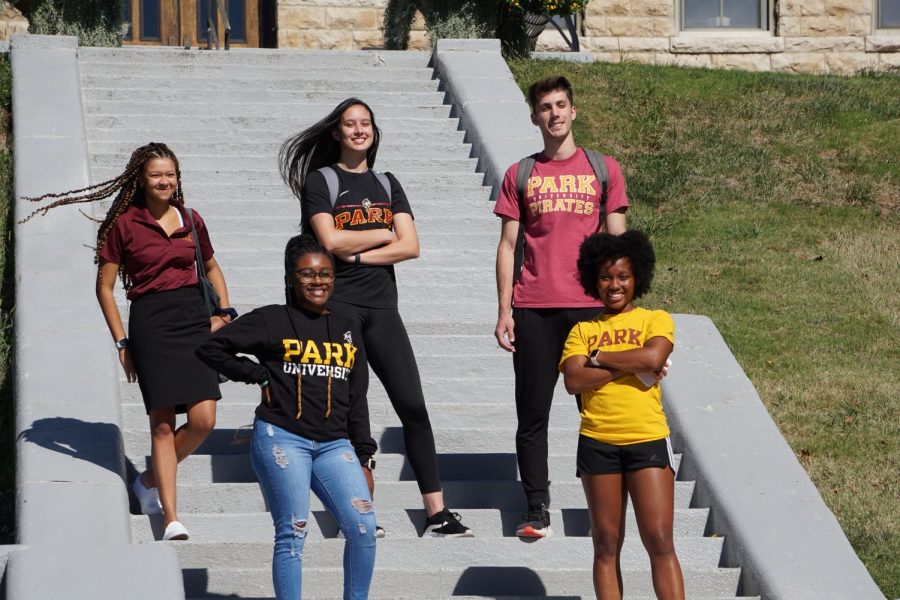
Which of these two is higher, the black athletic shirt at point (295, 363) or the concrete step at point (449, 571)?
the black athletic shirt at point (295, 363)

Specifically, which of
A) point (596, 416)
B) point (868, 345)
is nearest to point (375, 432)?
point (596, 416)

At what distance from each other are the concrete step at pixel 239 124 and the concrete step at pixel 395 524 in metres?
5.54

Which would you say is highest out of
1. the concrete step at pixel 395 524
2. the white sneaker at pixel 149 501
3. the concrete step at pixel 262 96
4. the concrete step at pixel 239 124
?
the concrete step at pixel 262 96

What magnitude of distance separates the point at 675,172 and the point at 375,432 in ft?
19.3

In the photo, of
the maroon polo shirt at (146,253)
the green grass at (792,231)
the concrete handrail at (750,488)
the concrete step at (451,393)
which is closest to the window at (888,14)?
the green grass at (792,231)

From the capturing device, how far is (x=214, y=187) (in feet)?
35.1

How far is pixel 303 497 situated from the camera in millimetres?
5352

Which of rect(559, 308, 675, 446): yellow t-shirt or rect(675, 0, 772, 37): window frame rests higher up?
rect(675, 0, 772, 37): window frame

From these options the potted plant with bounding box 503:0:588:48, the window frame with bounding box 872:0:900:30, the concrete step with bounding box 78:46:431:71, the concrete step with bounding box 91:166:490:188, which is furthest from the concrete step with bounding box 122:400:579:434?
the window frame with bounding box 872:0:900:30

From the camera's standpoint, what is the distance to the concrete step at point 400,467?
7098 mm

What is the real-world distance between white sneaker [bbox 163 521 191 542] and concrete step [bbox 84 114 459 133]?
5.77m

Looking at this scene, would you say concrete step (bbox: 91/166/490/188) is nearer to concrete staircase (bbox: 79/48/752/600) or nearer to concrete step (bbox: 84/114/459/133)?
concrete staircase (bbox: 79/48/752/600)

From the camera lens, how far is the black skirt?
6.30 m

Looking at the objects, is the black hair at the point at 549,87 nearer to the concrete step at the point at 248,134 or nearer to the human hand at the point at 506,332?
the human hand at the point at 506,332
